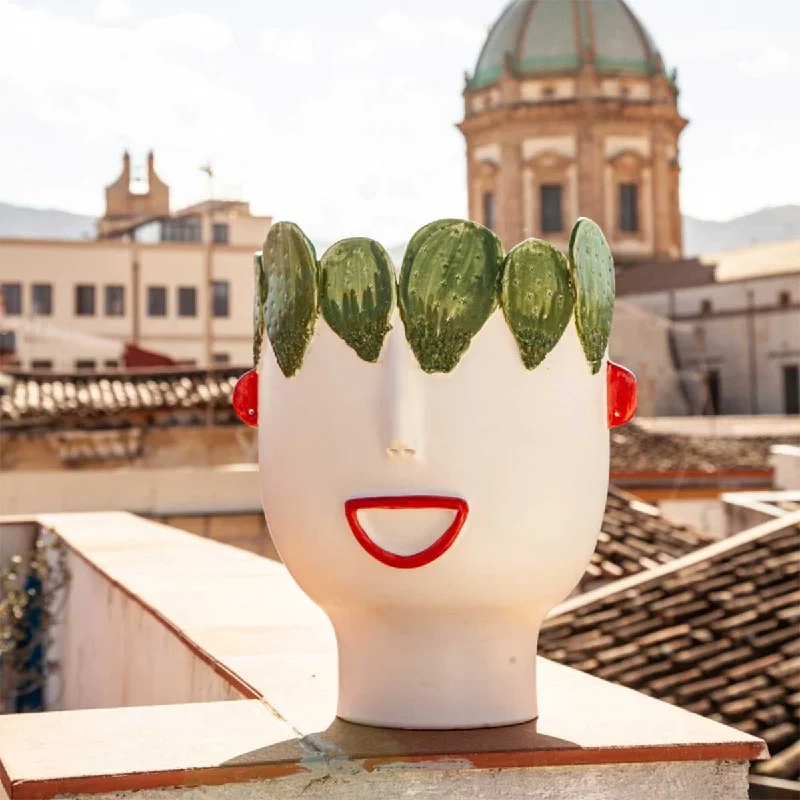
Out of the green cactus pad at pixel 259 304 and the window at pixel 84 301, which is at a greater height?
the window at pixel 84 301

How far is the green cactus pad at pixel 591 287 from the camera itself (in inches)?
109

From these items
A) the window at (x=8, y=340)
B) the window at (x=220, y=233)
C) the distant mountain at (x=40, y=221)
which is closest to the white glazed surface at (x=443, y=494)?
the window at (x=8, y=340)

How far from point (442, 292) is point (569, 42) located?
47631mm

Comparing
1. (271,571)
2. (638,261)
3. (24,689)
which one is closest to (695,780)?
(271,571)

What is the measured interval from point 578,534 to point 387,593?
362mm

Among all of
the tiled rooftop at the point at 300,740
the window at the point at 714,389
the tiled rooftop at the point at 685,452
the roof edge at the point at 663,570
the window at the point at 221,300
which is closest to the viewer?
the tiled rooftop at the point at 300,740

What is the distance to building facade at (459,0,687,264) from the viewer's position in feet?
157

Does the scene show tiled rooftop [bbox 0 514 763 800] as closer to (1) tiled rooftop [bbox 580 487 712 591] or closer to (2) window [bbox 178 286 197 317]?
(1) tiled rooftop [bbox 580 487 712 591]

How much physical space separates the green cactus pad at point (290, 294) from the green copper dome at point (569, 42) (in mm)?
46491

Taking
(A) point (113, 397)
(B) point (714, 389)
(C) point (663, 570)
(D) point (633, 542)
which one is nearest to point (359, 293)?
(C) point (663, 570)

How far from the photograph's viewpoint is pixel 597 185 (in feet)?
157

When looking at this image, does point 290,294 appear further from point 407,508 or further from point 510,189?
point 510,189

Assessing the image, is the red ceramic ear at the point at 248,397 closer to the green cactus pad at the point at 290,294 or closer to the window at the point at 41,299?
the green cactus pad at the point at 290,294

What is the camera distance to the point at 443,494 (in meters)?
2.66
